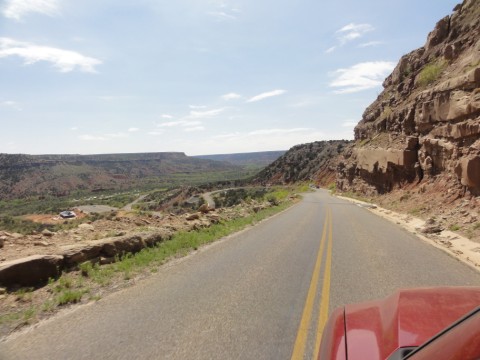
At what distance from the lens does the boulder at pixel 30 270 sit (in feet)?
24.3

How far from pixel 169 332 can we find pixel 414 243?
406 inches

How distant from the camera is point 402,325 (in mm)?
2701

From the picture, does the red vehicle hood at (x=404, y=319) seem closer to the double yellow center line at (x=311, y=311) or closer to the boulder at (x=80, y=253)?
the double yellow center line at (x=311, y=311)

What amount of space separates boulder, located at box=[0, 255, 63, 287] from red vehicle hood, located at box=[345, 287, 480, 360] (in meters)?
6.98

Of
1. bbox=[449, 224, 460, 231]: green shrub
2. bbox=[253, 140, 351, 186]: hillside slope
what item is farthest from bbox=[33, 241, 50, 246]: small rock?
bbox=[253, 140, 351, 186]: hillside slope

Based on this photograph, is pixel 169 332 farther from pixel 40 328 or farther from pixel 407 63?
pixel 407 63

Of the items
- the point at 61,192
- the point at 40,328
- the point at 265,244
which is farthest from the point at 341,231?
the point at 61,192

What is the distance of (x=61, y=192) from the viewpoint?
150 meters

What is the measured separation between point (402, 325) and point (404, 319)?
0.33ft

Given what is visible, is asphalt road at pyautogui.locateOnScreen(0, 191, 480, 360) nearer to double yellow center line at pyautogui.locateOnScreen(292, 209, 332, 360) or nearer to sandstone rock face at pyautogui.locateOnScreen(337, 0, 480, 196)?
double yellow center line at pyautogui.locateOnScreen(292, 209, 332, 360)

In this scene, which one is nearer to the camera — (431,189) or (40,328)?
(40,328)

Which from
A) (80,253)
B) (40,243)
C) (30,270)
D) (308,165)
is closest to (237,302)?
(30,270)

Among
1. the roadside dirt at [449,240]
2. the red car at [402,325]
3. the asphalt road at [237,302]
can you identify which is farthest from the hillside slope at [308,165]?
the red car at [402,325]

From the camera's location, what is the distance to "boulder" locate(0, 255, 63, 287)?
742 centimetres
